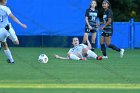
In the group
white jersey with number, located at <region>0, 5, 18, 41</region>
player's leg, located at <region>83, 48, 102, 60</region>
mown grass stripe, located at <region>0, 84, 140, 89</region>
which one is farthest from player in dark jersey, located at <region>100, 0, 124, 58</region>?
mown grass stripe, located at <region>0, 84, 140, 89</region>

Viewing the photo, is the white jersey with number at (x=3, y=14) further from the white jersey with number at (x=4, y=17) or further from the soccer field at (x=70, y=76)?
the soccer field at (x=70, y=76)

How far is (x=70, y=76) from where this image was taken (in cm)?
1266

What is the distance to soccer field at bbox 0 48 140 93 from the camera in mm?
10680

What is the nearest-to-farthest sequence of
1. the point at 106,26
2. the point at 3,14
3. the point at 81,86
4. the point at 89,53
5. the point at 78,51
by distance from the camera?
the point at 81,86
the point at 3,14
the point at 78,51
the point at 89,53
the point at 106,26

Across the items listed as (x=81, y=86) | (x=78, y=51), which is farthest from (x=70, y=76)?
(x=78, y=51)

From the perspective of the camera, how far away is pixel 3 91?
33.3ft

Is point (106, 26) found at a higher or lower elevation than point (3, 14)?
lower

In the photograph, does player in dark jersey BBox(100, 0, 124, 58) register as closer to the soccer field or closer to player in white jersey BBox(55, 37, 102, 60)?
player in white jersey BBox(55, 37, 102, 60)

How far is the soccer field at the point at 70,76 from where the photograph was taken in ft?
35.0

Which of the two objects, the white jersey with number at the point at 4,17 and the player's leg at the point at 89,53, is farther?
the player's leg at the point at 89,53

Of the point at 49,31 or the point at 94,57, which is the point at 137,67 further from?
the point at 49,31

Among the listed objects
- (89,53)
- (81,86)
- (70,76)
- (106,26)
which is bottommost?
(89,53)

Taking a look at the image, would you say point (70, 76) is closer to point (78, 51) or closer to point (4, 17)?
point (4, 17)

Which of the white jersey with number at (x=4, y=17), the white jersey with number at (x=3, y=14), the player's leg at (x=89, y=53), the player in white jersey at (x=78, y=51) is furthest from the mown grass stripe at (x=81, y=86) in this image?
the player's leg at (x=89, y=53)
